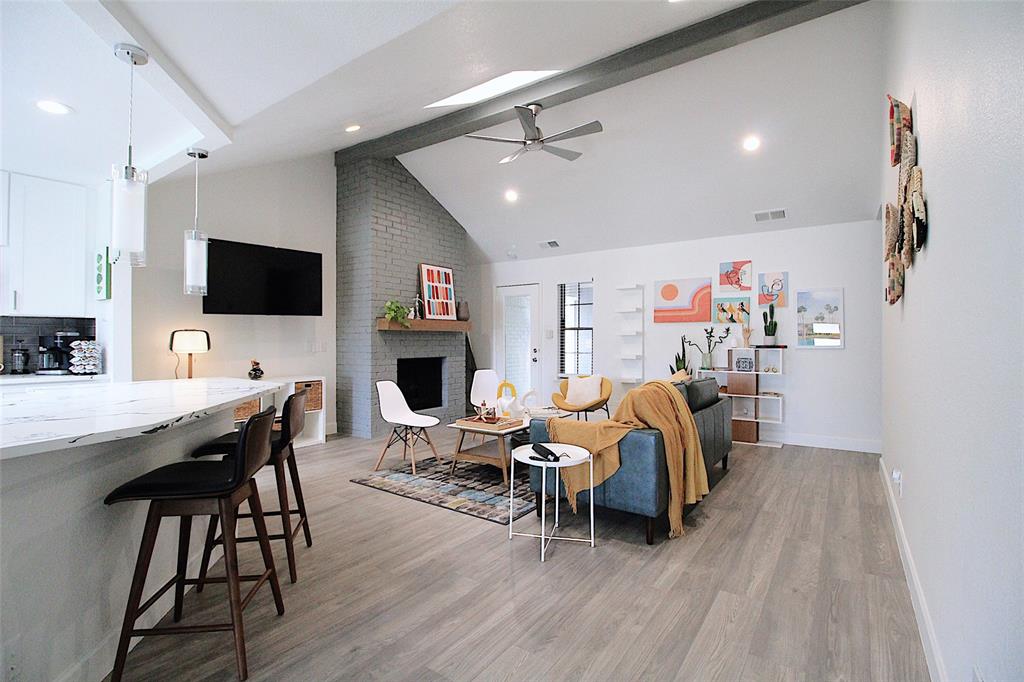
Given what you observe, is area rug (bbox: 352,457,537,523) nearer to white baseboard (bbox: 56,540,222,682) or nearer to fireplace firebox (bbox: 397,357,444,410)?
white baseboard (bbox: 56,540,222,682)

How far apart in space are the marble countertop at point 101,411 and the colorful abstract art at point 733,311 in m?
5.24

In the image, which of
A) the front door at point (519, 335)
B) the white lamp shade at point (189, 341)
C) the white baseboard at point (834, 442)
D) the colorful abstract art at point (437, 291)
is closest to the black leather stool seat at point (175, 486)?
the white lamp shade at point (189, 341)

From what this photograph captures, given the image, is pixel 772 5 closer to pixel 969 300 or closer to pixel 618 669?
pixel 969 300

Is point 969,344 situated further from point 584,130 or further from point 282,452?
point 584,130

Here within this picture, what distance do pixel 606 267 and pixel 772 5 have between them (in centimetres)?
403

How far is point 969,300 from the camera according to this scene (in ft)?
4.83

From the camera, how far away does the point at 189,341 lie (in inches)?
185

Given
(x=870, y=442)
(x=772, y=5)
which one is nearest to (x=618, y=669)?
(x=772, y=5)

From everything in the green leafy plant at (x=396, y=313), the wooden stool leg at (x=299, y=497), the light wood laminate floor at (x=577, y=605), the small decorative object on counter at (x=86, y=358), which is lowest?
the light wood laminate floor at (x=577, y=605)

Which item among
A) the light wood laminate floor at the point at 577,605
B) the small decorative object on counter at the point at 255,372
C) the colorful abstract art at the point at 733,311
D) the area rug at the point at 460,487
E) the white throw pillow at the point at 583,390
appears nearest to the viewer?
the light wood laminate floor at the point at 577,605

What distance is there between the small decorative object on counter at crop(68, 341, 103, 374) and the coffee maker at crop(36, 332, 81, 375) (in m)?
0.05

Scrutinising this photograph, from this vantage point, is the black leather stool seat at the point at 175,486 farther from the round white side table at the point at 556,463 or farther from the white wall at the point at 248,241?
the white wall at the point at 248,241

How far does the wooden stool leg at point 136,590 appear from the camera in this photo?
172cm

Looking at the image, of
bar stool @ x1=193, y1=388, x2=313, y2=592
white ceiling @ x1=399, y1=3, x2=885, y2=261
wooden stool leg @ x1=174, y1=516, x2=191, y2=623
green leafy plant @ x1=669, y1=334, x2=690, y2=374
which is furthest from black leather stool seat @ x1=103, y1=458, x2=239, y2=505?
green leafy plant @ x1=669, y1=334, x2=690, y2=374
